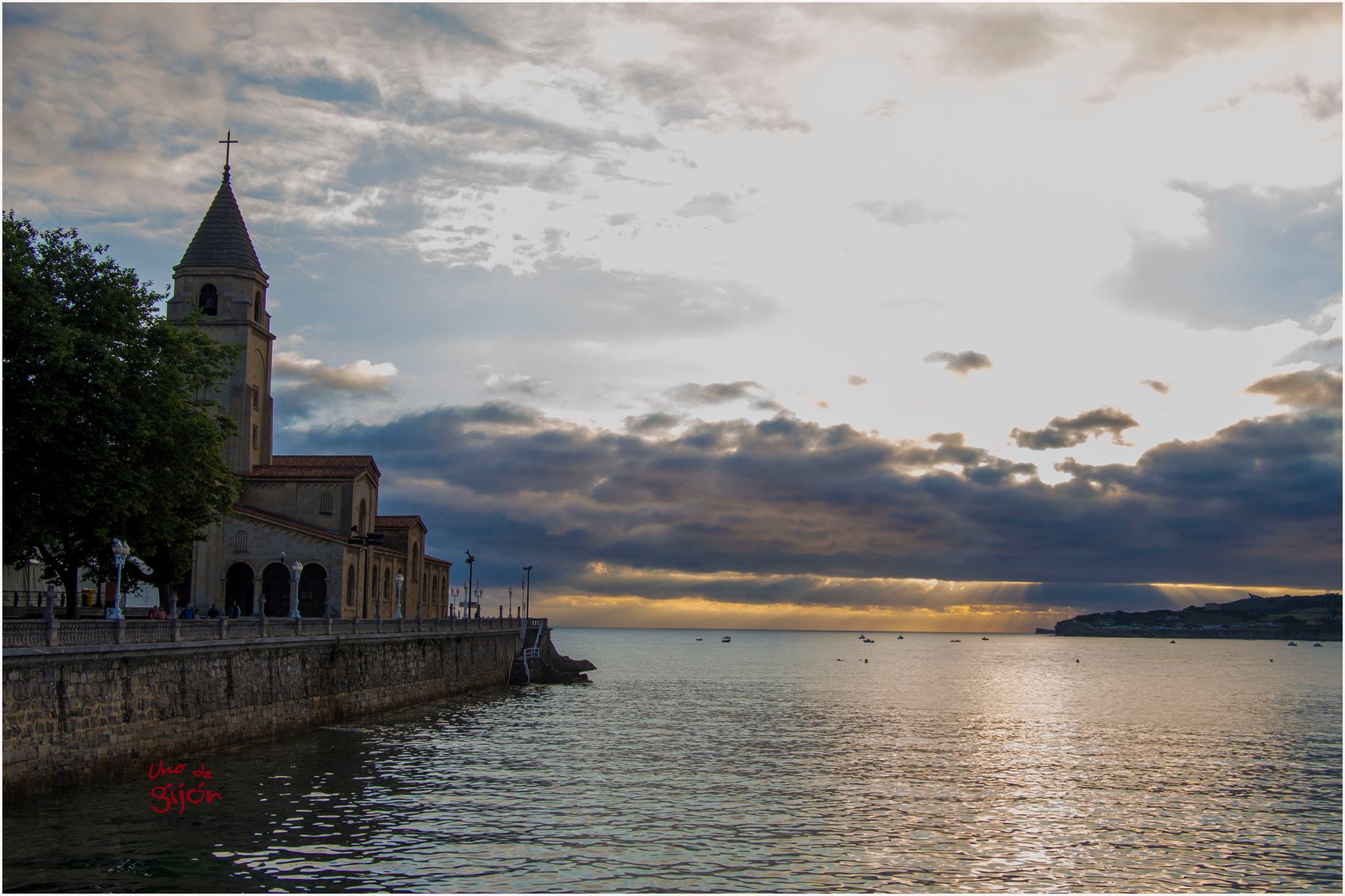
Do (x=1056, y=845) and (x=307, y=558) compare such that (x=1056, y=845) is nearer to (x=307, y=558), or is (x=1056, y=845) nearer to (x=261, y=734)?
(x=261, y=734)

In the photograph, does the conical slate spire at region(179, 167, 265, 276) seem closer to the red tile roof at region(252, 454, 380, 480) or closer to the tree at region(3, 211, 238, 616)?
the red tile roof at region(252, 454, 380, 480)

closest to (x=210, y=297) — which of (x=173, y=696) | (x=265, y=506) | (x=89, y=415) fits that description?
(x=265, y=506)

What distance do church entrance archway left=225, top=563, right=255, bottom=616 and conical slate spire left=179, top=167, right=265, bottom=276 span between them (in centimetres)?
2310

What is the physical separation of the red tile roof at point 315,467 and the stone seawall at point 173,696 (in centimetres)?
2485

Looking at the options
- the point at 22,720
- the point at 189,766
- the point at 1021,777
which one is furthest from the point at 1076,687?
the point at 22,720

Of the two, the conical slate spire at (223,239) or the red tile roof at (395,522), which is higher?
the conical slate spire at (223,239)

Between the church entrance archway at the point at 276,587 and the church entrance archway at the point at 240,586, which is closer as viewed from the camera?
the church entrance archway at the point at 276,587

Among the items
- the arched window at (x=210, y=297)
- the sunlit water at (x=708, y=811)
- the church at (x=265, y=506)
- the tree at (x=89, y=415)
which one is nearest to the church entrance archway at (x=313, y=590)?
the church at (x=265, y=506)

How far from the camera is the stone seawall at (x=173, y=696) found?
2702cm

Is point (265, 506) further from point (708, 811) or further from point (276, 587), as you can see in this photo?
point (708, 811)

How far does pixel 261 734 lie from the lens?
133ft

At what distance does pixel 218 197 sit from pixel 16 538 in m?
49.2
